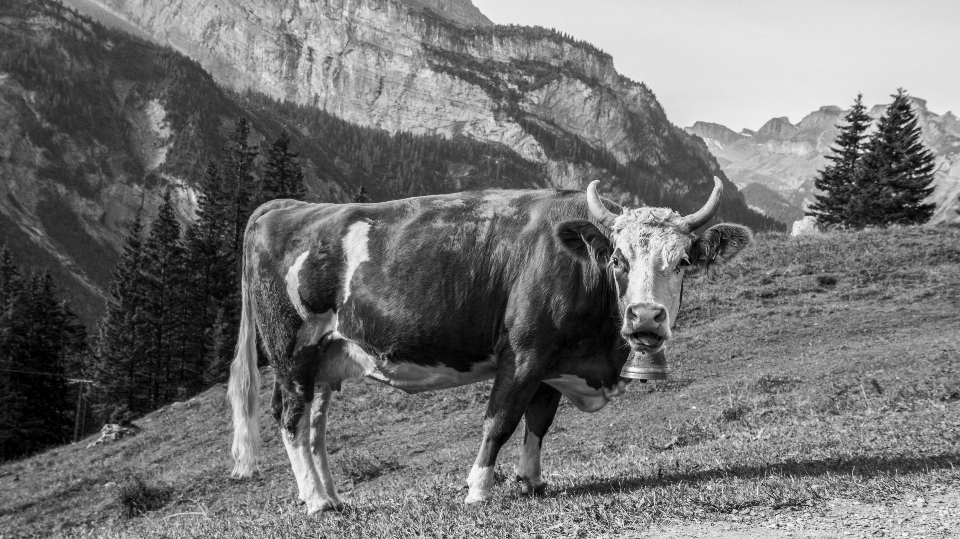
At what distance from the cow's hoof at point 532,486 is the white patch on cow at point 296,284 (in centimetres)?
291

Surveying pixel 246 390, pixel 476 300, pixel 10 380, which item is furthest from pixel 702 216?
pixel 10 380

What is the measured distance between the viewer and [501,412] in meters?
7.14

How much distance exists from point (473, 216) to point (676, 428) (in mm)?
7002

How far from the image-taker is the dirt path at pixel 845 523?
220 inches

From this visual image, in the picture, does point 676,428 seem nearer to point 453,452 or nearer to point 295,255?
point 453,452

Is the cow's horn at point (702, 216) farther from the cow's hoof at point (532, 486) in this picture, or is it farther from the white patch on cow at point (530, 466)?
the cow's hoof at point (532, 486)

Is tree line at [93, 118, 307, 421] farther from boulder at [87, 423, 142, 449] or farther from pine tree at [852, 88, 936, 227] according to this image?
pine tree at [852, 88, 936, 227]

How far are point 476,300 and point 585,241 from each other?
1206mm

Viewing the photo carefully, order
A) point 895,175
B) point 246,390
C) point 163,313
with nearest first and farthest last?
1. point 246,390
2. point 895,175
3. point 163,313

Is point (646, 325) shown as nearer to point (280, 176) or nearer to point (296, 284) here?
point (296, 284)

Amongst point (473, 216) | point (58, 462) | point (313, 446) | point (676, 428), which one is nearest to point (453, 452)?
point (676, 428)

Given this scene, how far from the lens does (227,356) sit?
162 ft

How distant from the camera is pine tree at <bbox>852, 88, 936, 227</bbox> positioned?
180ft

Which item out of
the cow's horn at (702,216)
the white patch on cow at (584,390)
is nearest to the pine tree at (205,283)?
the white patch on cow at (584,390)
